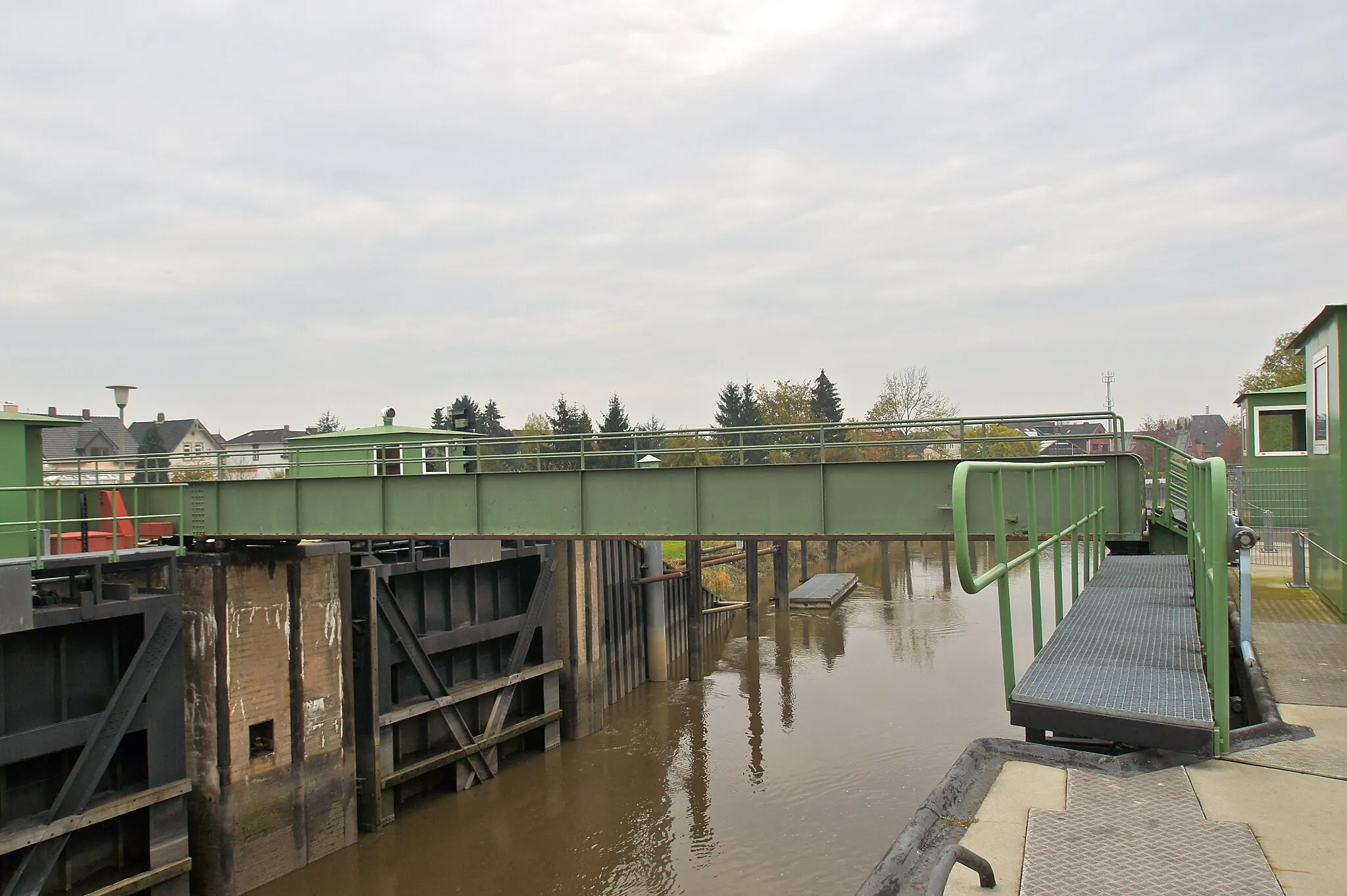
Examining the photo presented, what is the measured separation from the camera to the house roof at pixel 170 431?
3066 inches

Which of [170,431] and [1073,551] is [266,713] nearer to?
[1073,551]

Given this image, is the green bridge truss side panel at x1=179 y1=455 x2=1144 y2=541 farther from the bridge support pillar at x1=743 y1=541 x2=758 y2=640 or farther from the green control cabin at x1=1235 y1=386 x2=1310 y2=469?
the bridge support pillar at x1=743 y1=541 x2=758 y2=640

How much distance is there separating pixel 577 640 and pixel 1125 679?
16540 millimetres

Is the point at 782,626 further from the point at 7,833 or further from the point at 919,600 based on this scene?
the point at 7,833

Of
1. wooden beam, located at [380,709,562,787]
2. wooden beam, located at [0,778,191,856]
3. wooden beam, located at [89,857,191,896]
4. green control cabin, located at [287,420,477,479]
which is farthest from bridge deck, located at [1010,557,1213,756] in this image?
green control cabin, located at [287,420,477,479]

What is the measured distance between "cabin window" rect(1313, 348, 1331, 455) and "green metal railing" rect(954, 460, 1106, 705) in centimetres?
424

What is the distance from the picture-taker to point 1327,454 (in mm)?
12633

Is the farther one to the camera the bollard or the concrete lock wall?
the bollard

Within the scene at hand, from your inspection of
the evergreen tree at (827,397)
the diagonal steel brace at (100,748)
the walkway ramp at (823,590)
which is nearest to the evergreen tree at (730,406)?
the evergreen tree at (827,397)

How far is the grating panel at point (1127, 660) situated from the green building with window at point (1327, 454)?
5.69m

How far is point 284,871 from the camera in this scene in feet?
45.6

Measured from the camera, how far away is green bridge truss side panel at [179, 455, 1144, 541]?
1189cm

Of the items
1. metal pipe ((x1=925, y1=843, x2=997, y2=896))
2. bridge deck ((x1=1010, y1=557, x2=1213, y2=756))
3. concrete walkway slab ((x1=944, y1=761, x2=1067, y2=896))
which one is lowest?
concrete walkway slab ((x1=944, y1=761, x2=1067, y2=896))

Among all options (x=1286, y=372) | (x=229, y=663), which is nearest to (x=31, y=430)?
(x=229, y=663)
